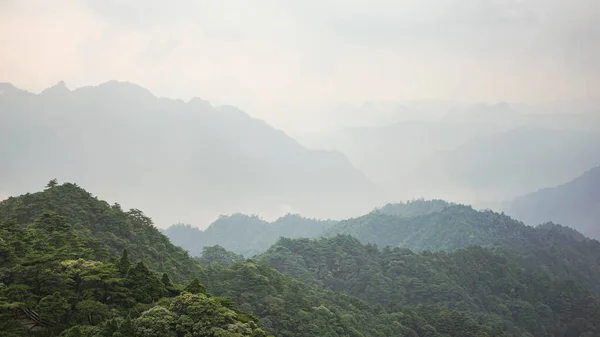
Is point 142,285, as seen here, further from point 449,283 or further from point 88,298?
point 449,283

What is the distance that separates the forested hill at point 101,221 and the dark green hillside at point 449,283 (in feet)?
104

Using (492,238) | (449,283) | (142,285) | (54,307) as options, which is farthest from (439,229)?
(54,307)

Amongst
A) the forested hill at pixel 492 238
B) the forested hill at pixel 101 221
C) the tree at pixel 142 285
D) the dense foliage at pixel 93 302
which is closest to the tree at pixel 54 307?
the dense foliage at pixel 93 302

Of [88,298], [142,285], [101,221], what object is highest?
[101,221]

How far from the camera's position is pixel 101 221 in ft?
157

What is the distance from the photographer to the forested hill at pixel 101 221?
4297 centimetres

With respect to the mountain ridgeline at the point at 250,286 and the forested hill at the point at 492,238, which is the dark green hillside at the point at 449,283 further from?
the forested hill at the point at 492,238

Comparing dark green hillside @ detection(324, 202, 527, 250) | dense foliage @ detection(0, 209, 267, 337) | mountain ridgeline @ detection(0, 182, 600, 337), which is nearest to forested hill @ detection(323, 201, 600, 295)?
dark green hillside @ detection(324, 202, 527, 250)

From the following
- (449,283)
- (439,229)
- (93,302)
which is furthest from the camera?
(439,229)

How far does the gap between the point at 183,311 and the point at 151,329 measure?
8.10 ft

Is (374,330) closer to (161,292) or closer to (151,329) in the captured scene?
(161,292)

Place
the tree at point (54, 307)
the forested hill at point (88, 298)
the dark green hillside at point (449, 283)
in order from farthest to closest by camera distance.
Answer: the dark green hillside at point (449, 283) < the tree at point (54, 307) < the forested hill at point (88, 298)

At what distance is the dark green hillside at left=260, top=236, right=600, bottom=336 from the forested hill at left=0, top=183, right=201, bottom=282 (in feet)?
104

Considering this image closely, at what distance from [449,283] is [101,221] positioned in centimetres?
6320
